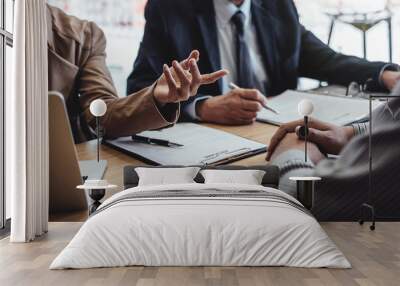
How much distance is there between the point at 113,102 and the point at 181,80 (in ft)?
2.56

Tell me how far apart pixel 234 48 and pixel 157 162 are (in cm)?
150

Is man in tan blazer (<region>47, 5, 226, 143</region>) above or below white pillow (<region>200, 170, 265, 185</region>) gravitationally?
above

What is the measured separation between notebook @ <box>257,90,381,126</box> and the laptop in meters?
1.91

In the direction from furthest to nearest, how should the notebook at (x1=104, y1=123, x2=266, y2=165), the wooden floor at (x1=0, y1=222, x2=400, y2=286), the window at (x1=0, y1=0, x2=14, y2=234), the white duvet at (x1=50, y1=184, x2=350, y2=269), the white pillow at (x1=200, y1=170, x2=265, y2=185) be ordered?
the notebook at (x1=104, y1=123, x2=266, y2=165)
the white pillow at (x1=200, y1=170, x2=265, y2=185)
the window at (x1=0, y1=0, x2=14, y2=234)
the white duvet at (x1=50, y1=184, x2=350, y2=269)
the wooden floor at (x1=0, y1=222, x2=400, y2=286)

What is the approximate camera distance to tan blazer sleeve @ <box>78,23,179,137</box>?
21.3 ft

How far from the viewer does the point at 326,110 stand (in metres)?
6.57

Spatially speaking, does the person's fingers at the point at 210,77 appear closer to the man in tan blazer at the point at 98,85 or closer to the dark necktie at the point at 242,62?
the man in tan blazer at the point at 98,85

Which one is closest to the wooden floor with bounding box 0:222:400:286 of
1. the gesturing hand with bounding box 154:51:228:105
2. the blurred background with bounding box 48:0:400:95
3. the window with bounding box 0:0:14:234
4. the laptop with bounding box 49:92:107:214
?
the window with bounding box 0:0:14:234

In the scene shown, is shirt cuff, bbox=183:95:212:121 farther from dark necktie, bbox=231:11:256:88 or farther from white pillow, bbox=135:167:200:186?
white pillow, bbox=135:167:200:186

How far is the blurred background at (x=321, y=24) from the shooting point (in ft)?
21.8

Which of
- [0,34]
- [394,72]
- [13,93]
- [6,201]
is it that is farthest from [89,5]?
[394,72]

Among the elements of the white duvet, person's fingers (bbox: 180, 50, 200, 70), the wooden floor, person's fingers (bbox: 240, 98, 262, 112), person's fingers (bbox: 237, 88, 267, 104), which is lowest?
the wooden floor

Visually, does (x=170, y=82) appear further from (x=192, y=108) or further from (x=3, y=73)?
(x=3, y=73)

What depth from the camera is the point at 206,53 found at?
6602 mm
